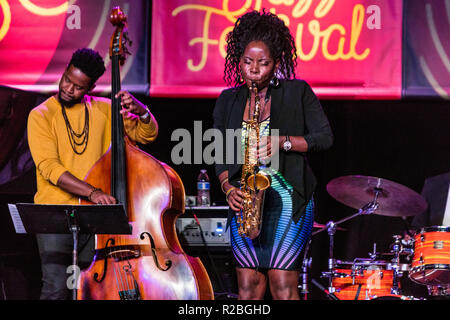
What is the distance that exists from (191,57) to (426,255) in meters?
2.48

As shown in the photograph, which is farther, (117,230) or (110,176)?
(110,176)

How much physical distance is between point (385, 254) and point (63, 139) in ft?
9.21

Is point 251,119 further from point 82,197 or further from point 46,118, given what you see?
point 46,118

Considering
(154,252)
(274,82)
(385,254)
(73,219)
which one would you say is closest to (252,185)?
(274,82)

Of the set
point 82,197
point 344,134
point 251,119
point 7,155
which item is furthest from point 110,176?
point 344,134

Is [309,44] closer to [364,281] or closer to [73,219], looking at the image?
[364,281]

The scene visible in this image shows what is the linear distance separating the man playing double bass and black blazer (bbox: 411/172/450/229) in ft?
8.88

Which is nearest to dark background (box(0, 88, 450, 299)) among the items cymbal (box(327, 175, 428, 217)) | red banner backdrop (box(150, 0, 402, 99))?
red banner backdrop (box(150, 0, 402, 99))

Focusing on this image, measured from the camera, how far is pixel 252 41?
3062 mm

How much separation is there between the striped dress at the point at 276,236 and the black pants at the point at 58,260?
48.0 inches

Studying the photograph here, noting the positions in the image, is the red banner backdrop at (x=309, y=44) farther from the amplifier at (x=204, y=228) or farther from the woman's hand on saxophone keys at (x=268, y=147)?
the woman's hand on saxophone keys at (x=268, y=147)

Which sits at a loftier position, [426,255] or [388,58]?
[388,58]

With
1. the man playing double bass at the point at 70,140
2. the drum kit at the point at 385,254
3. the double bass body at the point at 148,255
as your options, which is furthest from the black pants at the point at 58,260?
the drum kit at the point at 385,254

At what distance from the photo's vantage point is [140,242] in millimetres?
3363
